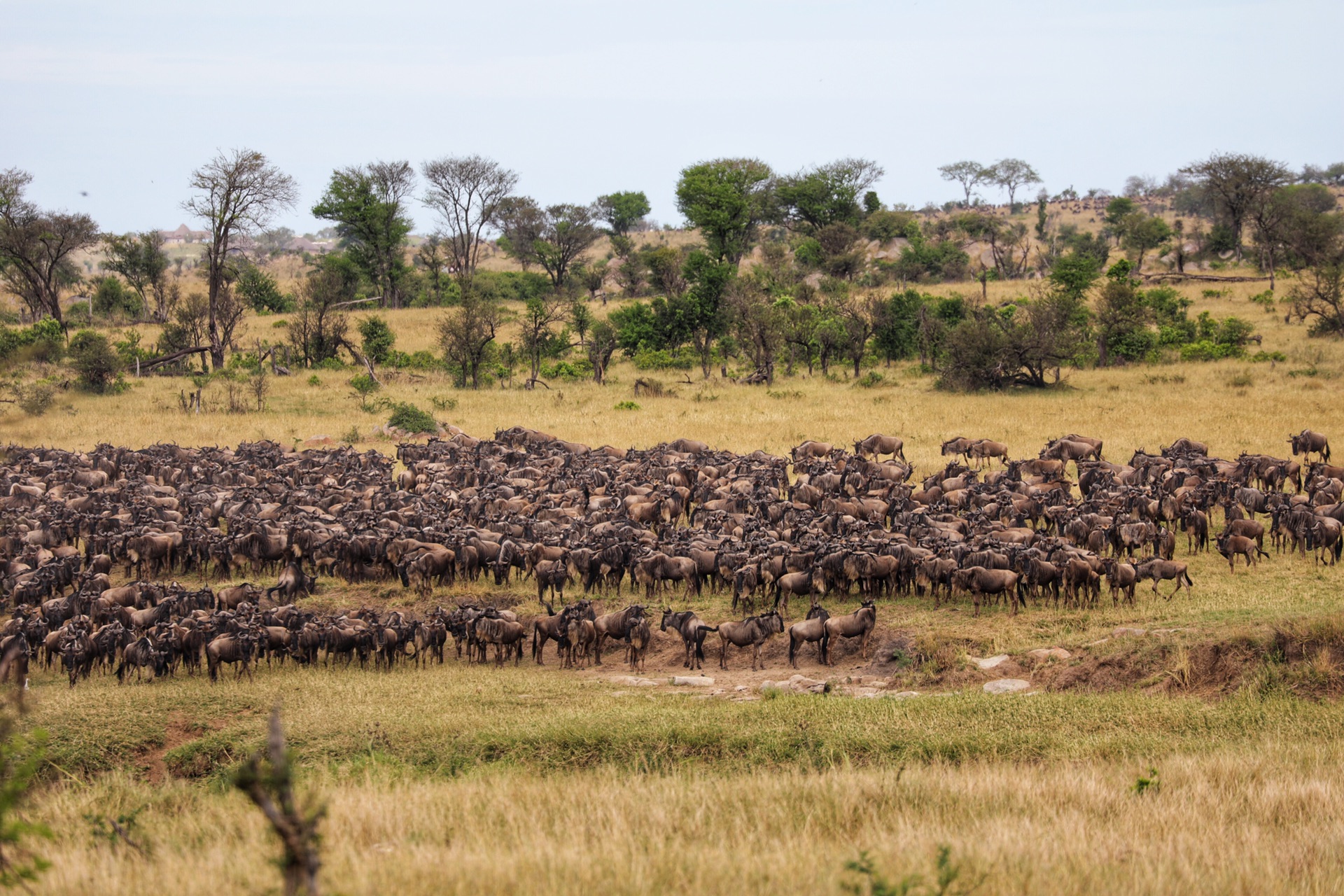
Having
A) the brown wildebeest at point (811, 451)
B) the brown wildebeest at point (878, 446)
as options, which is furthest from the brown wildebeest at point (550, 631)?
the brown wildebeest at point (878, 446)

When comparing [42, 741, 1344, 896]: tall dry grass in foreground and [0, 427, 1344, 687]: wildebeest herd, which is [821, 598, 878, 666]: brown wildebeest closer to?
[0, 427, 1344, 687]: wildebeest herd

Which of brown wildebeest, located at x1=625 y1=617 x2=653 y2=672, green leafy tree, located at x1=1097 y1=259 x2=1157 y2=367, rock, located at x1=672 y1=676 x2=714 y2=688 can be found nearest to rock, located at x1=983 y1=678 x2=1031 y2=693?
rock, located at x1=672 y1=676 x2=714 y2=688

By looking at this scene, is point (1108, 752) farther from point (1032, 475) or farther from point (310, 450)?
point (310, 450)

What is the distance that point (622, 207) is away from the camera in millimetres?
92938

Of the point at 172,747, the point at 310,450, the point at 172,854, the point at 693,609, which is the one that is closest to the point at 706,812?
the point at 172,854

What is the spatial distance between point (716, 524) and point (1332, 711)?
1028 cm

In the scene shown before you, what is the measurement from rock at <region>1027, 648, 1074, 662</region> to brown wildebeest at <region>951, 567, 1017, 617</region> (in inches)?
75.2

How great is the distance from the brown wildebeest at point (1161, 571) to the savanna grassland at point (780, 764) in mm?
248

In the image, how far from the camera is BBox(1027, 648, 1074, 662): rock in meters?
12.4

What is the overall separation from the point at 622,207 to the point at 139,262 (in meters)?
43.7

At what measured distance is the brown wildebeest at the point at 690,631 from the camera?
44.5 feet

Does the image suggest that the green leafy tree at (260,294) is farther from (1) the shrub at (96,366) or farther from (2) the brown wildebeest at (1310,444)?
(2) the brown wildebeest at (1310,444)

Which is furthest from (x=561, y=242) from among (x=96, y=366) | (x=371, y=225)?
(x=96, y=366)

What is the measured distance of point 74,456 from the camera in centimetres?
2605
